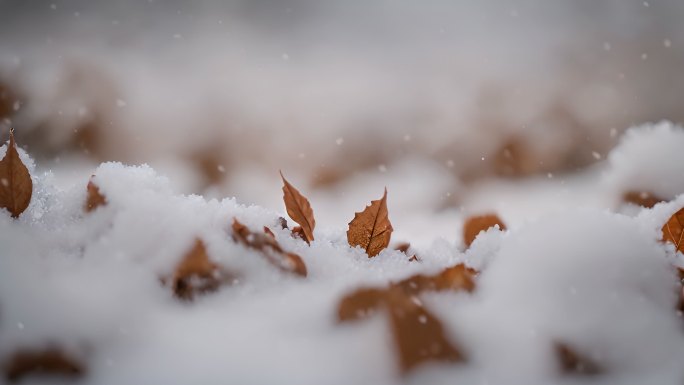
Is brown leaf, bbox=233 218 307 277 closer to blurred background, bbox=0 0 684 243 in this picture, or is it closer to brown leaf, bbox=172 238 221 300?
brown leaf, bbox=172 238 221 300

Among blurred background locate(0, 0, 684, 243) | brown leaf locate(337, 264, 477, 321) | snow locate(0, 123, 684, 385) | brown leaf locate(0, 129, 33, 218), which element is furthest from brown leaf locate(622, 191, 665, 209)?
A: blurred background locate(0, 0, 684, 243)

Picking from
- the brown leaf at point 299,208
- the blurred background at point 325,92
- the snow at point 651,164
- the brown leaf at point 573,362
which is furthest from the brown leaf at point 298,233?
the blurred background at point 325,92

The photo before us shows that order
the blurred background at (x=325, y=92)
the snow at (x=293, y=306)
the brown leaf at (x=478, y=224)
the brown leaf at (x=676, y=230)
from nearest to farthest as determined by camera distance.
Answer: the snow at (x=293, y=306) → the brown leaf at (x=676, y=230) → the brown leaf at (x=478, y=224) → the blurred background at (x=325, y=92)

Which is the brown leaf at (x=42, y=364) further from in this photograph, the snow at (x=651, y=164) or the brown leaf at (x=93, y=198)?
the snow at (x=651, y=164)

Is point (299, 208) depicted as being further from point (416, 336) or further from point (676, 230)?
point (676, 230)

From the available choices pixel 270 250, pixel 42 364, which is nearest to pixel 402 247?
pixel 270 250

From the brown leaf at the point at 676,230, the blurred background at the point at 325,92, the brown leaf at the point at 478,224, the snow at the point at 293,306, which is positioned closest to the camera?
the snow at the point at 293,306

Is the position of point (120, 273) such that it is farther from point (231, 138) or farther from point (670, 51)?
point (670, 51)
